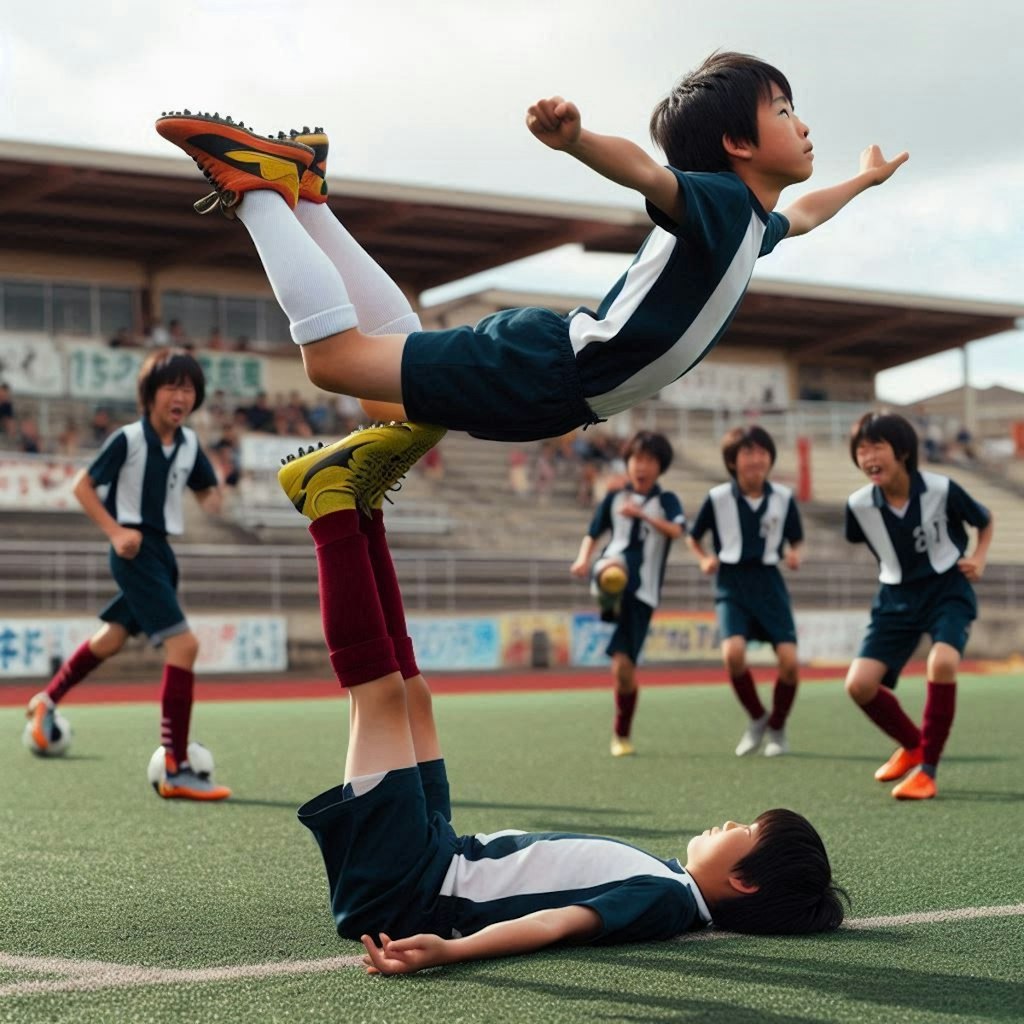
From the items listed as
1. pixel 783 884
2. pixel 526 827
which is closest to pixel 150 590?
pixel 526 827

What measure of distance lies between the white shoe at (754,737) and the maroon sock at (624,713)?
662mm

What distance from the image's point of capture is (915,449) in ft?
21.4

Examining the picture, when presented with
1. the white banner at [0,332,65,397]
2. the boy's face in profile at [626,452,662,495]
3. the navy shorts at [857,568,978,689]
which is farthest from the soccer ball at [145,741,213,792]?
the white banner at [0,332,65,397]

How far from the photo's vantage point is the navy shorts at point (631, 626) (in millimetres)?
8703

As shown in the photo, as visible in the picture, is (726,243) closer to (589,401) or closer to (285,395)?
(589,401)

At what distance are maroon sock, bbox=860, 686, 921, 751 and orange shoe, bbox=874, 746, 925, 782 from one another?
3 cm

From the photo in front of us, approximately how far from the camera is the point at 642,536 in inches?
352

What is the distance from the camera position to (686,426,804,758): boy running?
8453 mm

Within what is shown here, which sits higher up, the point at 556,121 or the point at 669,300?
the point at 556,121

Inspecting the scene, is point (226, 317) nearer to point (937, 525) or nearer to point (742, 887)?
point (937, 525)

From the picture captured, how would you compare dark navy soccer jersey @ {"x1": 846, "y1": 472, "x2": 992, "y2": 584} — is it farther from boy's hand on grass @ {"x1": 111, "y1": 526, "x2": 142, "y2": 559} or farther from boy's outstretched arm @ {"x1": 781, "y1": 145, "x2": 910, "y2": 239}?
boy's hand on grass @ {"x1": 111, "y1": 526, "x2": 142, "y2": 559}

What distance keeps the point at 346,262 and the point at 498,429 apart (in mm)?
782

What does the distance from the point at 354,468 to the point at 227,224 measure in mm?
22966

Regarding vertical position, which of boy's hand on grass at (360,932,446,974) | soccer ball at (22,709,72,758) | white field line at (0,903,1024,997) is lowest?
soccer ball at (22,709,72,758)
